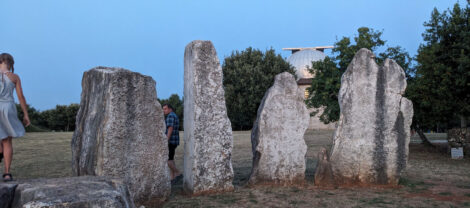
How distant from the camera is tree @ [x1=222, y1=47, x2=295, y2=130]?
31.6 metres

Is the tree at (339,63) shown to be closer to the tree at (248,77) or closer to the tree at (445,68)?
the tree at (445,68)

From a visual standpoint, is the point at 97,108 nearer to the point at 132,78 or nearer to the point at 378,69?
the point at 132,78

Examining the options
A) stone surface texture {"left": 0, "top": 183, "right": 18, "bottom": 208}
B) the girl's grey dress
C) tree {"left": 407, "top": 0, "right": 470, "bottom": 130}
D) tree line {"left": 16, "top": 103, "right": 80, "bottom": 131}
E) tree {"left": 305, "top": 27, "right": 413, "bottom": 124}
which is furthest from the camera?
tree line {"left": 16, "top": 103, "right": 80, "bottom": 131}

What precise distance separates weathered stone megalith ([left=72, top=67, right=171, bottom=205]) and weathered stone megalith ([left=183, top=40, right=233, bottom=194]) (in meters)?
0.72

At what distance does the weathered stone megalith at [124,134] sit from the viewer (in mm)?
6738

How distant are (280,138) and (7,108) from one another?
539 cm

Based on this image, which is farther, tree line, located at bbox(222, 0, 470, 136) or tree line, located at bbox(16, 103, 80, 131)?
tree line, located at bbox(16, 103, 80, 131)

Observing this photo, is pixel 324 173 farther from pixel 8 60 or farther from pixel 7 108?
pixel 8 60

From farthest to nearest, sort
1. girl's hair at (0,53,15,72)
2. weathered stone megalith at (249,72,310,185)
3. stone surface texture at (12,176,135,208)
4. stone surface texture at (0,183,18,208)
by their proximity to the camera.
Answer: weathered stone megalith at (249,72,310,185)
girl's hair at (0,53,15,72)
stone surface texture at (0,183,18,208)
stone surface texture at (12,176,135,208)

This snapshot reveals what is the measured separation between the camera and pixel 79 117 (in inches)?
299

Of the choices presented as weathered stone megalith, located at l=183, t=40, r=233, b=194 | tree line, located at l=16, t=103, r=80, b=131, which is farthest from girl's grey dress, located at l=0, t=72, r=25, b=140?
tree line, located at l=16, t=103, r=80, b=131

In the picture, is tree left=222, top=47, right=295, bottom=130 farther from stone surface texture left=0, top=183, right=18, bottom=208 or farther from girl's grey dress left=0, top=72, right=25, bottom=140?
stone surface texture left=0, top=183, right=18, bottom=208

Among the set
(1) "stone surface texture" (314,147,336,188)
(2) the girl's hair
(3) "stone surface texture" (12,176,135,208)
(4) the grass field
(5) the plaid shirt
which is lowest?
(4) the grass field

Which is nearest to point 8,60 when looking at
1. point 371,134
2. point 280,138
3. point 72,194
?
point 72,194
